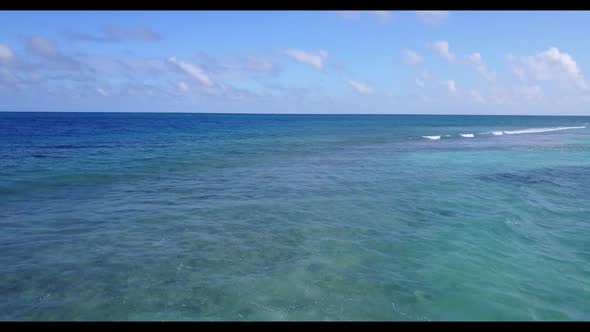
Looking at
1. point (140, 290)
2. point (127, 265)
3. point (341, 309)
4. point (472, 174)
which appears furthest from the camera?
point (472, 174)

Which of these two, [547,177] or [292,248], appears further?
[547,177]

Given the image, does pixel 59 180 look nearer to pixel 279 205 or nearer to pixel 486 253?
pixel 279 205

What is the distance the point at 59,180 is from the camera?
63.2 ft

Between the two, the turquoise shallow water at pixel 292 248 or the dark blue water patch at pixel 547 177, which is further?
the dark blue water patch at pixel 547 177

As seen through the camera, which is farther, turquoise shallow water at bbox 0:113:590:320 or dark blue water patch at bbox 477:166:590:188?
dark blue water patch at bbox 477:166:590:188

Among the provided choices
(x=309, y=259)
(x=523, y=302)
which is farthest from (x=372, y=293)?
(x=523, y=302)

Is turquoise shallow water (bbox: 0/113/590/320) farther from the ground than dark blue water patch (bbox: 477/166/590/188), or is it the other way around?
dark blue water patch (bbox: 477/166/590/188)

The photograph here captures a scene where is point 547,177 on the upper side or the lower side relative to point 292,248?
upper

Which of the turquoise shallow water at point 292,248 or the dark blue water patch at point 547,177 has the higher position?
the dark blue water patch at point 547,177

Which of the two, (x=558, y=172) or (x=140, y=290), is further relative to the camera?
(x=558, y=172)
